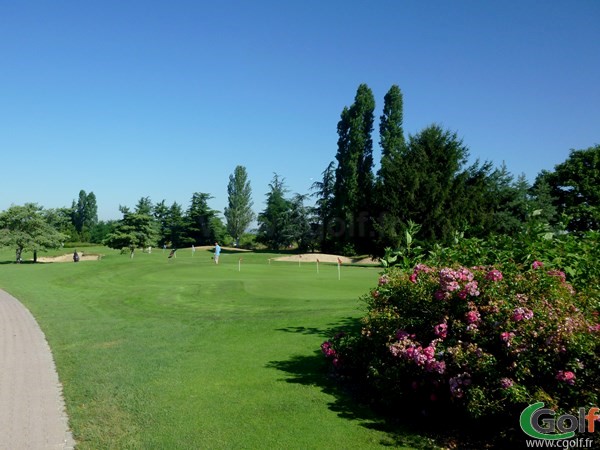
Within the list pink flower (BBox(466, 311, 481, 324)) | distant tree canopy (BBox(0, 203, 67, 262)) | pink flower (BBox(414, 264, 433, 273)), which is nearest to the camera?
pink flower (BBox(466, 311, 481, 324))

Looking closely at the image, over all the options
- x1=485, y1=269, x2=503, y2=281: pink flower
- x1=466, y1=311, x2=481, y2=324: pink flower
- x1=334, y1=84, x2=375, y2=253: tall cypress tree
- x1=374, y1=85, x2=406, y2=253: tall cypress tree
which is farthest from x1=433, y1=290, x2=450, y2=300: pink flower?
x1=334, y1=84, x2=375, y2=253: tall cypress tree

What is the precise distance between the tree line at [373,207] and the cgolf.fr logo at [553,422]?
2956 mm

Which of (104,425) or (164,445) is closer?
(164,445)

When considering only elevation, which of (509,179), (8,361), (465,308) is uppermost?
(509,179)

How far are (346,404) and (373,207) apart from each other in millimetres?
20023

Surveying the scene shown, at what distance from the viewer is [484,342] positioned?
4910 millimetres

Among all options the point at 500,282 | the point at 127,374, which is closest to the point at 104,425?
the point at 127,374

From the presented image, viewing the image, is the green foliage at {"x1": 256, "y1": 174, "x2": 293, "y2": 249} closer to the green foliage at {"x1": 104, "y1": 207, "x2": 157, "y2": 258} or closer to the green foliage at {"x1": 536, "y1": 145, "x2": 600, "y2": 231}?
the green foliage at {"x1": 104, "y1": 207, "x2": 157, "y2": 258}

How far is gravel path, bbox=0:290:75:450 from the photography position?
5291 mm

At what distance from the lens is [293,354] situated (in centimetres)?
862

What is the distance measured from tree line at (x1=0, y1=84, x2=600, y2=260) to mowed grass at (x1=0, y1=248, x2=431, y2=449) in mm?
2828

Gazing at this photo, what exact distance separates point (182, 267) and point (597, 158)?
121 ft

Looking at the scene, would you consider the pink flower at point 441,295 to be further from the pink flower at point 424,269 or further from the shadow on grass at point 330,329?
the shadow on grass at point 330,329

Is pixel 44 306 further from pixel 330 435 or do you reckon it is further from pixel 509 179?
pixel 509 179
